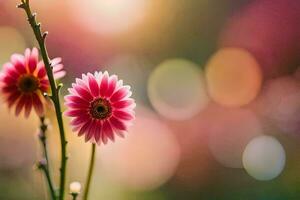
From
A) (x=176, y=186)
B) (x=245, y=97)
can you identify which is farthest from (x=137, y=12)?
(x=176, y=186)

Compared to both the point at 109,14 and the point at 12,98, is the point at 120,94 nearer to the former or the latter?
the point at 12,98

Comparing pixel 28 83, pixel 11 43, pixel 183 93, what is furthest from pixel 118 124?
pixel 183 93

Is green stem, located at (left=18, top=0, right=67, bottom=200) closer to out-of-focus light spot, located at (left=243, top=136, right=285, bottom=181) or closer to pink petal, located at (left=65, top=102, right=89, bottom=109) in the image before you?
pink petal, located at (left=65, top=102, right=89, bottom=109)

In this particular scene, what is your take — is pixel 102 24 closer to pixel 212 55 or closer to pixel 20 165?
pixel 212 55

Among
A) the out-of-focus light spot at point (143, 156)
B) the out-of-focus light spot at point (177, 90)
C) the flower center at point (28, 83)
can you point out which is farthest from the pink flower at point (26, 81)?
the out-of-focus light spot at point (177, 90)

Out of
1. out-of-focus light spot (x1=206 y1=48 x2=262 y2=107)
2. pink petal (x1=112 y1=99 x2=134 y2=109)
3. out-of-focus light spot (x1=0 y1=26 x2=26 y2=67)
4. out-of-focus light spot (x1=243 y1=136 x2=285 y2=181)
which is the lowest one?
pink petal (x1=112 y1=99 x2=134 y2=109)

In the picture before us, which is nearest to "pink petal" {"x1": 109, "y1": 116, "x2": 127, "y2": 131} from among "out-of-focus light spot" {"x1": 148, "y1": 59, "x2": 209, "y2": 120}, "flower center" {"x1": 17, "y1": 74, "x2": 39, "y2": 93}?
"flower center" {"x1": 17, "y1": 74, "x2": 39, "y2": 93}

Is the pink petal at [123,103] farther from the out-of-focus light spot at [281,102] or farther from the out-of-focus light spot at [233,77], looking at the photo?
the out-of-focus light spot at [233,77]
